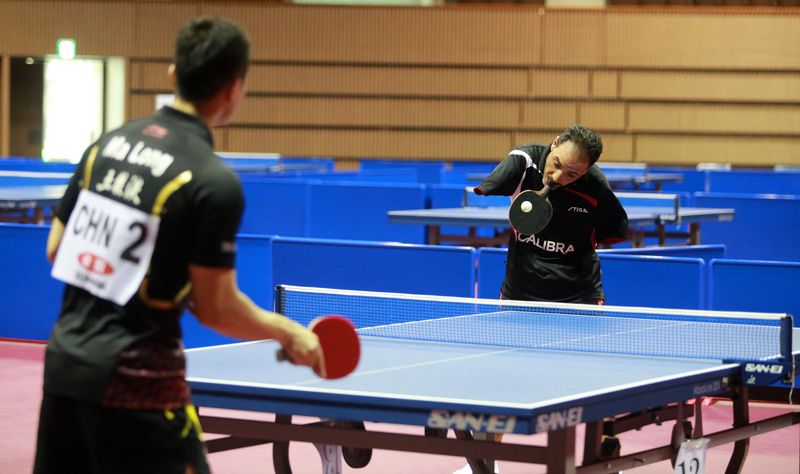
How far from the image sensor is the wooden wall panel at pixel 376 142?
2258 centimetres

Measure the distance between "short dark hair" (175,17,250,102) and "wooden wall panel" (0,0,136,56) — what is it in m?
20.8

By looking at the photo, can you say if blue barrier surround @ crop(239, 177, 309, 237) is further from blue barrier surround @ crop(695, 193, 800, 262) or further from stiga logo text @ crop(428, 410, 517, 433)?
stiga logo text @ crop(428, 410, 517, 433)

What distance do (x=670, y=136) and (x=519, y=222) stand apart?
18.2m

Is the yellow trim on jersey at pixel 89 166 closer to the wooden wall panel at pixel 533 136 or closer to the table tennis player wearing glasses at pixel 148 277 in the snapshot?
the table tennis player wearing glasses at pixel 148 277

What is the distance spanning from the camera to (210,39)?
2410mm

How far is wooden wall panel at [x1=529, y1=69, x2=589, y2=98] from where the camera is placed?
22109 mm

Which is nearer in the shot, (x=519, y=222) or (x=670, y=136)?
(x=519, y=222)

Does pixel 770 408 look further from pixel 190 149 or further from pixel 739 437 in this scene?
pixel 190 149

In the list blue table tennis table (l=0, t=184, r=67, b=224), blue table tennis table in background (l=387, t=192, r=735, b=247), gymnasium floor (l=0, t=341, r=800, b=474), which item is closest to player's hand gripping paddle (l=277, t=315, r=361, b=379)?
gymnasium floor (l=0, t=341, r=800, b=474)

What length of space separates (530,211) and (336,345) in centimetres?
194

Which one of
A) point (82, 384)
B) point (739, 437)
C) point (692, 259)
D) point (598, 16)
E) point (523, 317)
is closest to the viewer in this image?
point (82, 384)

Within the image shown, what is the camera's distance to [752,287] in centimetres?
641

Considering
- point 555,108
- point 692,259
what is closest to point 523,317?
point 692,259

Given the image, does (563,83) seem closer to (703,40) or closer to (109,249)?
(703,40)
